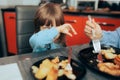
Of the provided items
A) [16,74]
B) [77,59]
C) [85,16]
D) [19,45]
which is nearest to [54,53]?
[77,59]

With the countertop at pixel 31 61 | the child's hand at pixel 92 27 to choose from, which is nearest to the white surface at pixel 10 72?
the countertop at pixel 31 61

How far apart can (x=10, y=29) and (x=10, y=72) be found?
1.73 metres

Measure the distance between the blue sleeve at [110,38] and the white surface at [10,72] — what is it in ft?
1.98

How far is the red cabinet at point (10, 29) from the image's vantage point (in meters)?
2.32

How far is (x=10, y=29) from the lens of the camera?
2.41 meters

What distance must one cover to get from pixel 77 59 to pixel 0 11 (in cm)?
172

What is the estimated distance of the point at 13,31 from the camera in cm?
242

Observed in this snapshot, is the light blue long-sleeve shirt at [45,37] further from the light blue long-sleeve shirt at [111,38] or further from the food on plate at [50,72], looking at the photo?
the light blue long-sleeve shirt at [111,38]

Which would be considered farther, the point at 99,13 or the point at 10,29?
the point at 10,29

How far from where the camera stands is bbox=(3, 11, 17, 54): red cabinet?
7.61ft

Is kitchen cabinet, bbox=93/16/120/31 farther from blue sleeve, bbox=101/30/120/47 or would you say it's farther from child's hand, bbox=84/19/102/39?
child's hand, bbox=84/19/102/39

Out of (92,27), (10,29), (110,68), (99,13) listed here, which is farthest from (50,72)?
(10,29)

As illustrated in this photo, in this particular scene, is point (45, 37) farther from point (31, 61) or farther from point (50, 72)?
point (50, 72)

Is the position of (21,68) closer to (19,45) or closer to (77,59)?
(77,59)
